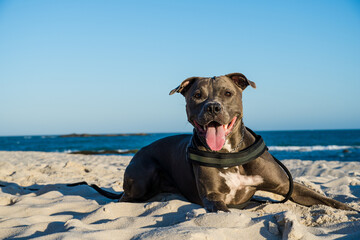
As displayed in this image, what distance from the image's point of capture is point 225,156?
3412 millimetres

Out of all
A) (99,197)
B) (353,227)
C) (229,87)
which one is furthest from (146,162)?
(353,227)

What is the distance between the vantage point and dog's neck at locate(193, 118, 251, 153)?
3510 mm

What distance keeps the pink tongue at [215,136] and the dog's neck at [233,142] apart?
4.1 inches

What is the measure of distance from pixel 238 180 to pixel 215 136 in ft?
1.90

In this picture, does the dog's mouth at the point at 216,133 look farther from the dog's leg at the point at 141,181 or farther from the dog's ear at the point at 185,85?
the dog's leg at the point at 141,181

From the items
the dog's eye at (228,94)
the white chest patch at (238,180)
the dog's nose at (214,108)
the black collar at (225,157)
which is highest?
the dog's eye at (228,94)

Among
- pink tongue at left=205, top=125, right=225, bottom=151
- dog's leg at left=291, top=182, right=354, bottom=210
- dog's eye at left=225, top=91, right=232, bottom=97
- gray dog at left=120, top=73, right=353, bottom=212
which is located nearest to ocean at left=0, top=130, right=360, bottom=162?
dog's leg at left=291, top=182, right=354, bottom=210

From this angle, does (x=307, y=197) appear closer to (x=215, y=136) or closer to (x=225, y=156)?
(x=225, y=156)

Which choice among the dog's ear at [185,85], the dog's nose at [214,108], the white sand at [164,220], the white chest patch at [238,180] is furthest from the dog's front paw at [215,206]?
the dog's ear at [185,85]

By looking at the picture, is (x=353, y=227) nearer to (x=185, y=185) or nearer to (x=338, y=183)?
(x=185, y=185)

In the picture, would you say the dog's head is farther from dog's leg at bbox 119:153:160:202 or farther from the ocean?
the ocean

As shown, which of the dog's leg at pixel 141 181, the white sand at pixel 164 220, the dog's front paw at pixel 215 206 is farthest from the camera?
the dog's leg at pixel 141 181

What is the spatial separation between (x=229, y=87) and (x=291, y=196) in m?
1.44

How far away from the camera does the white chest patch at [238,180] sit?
3.52 m
